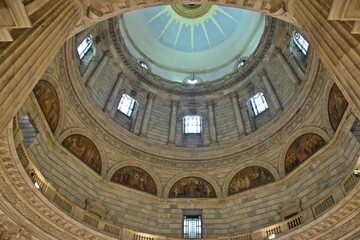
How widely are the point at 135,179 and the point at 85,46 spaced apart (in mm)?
11485

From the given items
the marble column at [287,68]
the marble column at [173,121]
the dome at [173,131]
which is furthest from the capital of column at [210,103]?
the marble column at [287,68]

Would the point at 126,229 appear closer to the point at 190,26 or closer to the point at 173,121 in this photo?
the point at 173,121

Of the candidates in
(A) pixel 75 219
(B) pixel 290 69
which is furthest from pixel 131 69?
(A) pixel 75 219

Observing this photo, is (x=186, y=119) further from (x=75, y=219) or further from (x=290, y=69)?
(x=75, y=219)

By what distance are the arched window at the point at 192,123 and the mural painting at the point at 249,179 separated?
259 inches

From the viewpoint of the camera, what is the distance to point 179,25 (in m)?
39.2

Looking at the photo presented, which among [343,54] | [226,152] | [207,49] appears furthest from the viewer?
[207,49]

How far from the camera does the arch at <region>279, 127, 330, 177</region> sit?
70.9ft

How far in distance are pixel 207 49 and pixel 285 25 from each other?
1190cm

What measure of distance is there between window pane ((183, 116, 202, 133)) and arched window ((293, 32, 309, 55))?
10.4 meters

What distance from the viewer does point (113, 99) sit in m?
27.9

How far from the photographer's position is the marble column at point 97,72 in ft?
85.5

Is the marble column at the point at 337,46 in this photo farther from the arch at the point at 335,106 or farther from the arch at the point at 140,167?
the arch at the point at 140,167

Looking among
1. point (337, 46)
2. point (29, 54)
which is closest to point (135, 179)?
point (29, 54)
